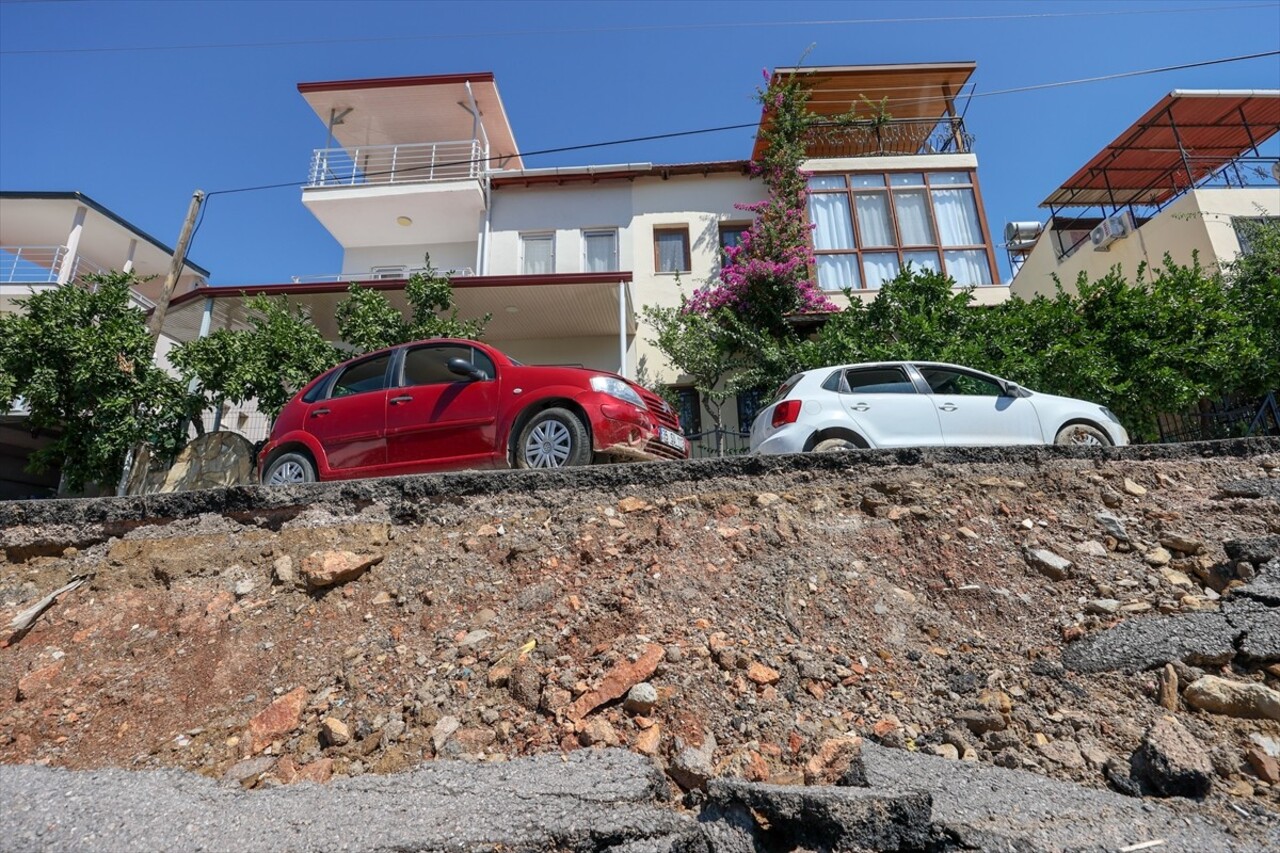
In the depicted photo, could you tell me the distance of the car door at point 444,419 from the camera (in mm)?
6086

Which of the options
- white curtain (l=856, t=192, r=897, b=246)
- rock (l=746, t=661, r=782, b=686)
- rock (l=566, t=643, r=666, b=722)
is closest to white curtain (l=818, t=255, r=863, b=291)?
white curtain (l=856, t=192, r=897, b=246)

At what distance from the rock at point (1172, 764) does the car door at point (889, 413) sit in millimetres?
3896

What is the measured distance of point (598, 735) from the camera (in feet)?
9.60

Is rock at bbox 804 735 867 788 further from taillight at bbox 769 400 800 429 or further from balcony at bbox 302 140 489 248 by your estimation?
balcony at bbox 302 140 489 248

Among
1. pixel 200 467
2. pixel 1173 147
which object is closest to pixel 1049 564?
pixel 200 467

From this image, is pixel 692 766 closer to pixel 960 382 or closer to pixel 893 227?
pixel 960 382

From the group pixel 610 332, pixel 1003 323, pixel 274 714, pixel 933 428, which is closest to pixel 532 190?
pixel 610 332

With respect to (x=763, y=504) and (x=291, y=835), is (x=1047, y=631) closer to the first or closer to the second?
(x=763, y=504)

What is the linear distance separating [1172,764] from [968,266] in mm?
12890

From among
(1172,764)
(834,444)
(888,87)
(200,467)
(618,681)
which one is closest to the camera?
→ (1172,764)

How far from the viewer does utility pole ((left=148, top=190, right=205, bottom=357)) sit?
11.7m

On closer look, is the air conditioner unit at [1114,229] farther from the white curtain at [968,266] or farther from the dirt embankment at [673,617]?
the dirt embankment at [673,617]

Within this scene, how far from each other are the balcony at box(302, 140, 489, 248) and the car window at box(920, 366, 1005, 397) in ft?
36.9

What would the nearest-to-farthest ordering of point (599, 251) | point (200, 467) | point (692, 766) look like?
1. point (692, 766)
2. point (200, 467)
3. point (599, 251)
